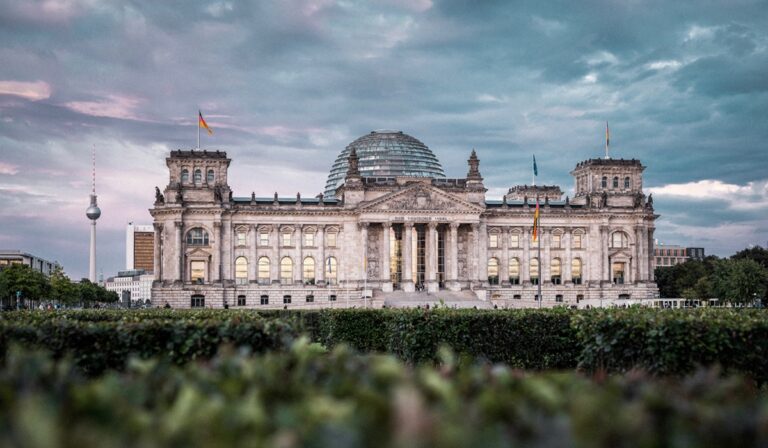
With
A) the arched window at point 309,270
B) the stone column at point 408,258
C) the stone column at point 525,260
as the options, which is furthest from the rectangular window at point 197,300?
the stone column at point 525,260

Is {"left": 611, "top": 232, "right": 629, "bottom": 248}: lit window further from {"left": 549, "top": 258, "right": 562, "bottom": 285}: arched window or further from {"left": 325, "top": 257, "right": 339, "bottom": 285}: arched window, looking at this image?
{"left": 325, "top": 257, "right": 339, "bottom": 285}: arched window

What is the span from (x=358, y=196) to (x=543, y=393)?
10090 centimetres

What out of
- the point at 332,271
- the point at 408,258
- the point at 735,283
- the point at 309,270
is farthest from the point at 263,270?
the point at 735,283

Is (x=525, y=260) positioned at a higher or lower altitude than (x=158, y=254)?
lower

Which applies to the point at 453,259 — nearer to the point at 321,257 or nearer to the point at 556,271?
the point at 556,271

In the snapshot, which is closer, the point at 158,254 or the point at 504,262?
the point at 158,254

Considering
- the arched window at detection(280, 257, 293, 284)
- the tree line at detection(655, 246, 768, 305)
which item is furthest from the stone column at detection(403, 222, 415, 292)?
the tree line at detection(655, 246, 768, 305)

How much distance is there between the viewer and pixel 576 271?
368 feet

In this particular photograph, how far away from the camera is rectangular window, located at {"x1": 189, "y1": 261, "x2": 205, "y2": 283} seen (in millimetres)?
103625

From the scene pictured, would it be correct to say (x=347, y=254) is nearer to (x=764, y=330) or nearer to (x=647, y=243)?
(x=647, y=243)

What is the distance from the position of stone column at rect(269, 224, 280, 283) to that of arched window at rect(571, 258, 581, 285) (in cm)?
4296

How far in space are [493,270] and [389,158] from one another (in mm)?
28665

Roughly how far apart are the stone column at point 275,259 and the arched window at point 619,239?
49167mm

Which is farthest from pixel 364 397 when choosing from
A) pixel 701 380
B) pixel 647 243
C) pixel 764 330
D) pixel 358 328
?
pixel 647 243
